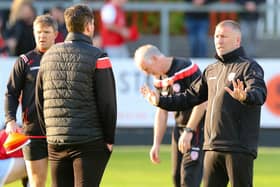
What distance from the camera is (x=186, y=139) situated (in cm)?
1088

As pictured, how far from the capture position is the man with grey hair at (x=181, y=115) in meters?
11.1

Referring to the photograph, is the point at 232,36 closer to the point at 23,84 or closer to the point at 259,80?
the point at 259,80

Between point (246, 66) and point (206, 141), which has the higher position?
point (246, 66)

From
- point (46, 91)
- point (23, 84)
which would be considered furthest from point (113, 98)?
point (23, 84)

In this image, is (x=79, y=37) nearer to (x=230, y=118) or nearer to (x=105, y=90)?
(x=105, y=90)

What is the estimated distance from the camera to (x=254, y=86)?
360 inches

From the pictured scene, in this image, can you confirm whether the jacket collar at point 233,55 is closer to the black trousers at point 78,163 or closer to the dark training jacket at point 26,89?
the black trousers at point 78,163

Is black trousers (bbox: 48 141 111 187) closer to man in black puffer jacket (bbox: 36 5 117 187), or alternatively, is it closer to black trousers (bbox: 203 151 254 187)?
man in black puffer jacket (bbox: 36 5 117 187)

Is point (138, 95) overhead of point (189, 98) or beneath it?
beneath

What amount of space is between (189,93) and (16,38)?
9537 millimetres

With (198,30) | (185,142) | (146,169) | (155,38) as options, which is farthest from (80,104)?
(155,38)

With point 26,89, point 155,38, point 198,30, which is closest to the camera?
point 26,89

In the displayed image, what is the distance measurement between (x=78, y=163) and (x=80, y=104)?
0.53m

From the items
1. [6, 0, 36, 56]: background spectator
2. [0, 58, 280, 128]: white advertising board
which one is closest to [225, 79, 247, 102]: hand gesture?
[6, 0, 36, 56]: background spectator
